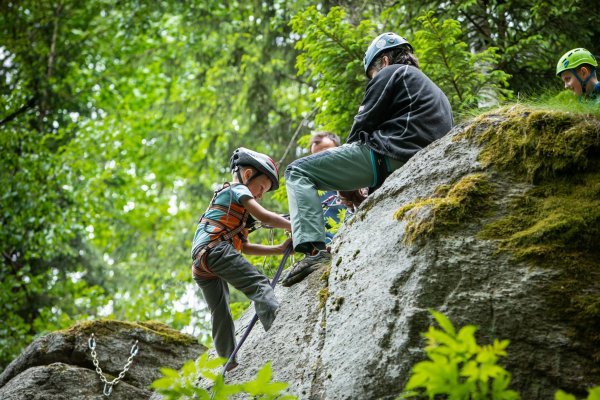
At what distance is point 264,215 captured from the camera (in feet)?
18.2

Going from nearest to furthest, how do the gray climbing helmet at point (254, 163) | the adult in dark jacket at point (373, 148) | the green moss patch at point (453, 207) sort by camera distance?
the green moss patch at point (453, 207), the adult in dark jacket at point (373, 148), the gray climbing helmet at point (254, 163)

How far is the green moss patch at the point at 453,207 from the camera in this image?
4344mm

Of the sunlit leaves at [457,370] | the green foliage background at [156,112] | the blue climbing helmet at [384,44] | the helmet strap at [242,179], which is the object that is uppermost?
the green foliage background at [156,112]

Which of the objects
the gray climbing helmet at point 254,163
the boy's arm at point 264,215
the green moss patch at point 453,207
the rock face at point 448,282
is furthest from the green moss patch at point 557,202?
the gray climbing helmet at point 254,163

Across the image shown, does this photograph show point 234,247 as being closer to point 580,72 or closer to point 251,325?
point 251,325

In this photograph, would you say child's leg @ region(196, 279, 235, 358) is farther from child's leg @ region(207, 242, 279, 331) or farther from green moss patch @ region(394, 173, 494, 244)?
green moss patch @ region(394, 173, 494, 244)

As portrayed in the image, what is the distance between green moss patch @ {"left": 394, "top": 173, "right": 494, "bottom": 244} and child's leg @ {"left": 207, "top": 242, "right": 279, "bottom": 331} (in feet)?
4.91

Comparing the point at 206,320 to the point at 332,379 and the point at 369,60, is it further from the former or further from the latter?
the point at 332,379

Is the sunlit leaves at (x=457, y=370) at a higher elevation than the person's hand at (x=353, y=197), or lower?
lower

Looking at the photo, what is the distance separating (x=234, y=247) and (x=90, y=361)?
7.56ft

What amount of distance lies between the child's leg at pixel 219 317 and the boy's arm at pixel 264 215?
808 mm

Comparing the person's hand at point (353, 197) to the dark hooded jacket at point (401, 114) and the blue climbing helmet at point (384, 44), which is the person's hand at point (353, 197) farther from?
the blue climbing helmet at point (384, 44)

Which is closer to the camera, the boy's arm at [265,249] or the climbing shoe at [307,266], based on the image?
the climbing shoe at [307,266]

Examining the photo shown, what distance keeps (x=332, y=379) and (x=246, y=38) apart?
46.1 feet
